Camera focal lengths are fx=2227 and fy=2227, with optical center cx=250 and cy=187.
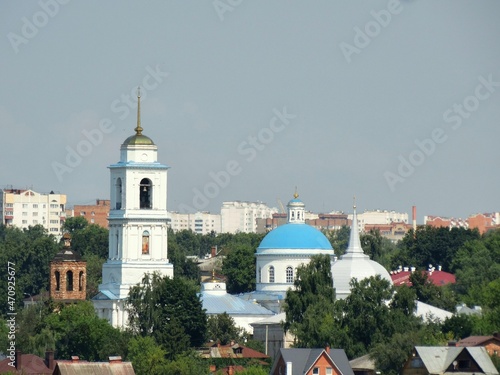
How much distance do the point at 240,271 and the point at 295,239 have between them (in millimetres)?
8791

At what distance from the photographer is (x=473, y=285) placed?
9269 centimetres

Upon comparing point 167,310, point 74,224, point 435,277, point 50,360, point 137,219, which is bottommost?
point 50,360

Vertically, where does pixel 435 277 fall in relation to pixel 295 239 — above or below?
below

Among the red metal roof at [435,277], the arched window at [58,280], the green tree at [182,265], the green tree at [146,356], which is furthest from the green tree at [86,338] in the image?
the green tree at [182,265]

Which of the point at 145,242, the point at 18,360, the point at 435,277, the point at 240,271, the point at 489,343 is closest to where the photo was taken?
the point at 18,360

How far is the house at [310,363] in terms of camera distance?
204 ft

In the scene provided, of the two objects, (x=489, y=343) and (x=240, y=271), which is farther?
(x=240, y=271)

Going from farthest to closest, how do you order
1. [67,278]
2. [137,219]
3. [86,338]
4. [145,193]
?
[145,193] < [137,219] < [67,278] < [86,338]

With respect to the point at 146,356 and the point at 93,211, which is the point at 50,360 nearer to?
the point at 146,356

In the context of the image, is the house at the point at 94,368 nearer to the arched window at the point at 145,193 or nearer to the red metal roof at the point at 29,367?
the red metal roof at the point at 29,367

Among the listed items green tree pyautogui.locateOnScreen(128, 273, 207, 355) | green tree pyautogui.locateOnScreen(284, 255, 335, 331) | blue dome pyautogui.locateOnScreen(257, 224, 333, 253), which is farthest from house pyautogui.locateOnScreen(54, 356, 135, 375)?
blue dome pyautogui.locateOnScreen(257, 224, 333, 253)

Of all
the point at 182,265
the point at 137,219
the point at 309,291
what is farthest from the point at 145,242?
the point at 182,265

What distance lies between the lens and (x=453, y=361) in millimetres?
59531

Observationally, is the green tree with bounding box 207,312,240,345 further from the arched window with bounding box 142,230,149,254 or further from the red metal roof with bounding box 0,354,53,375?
the red metal roof with bounding box 0,354,53,375
